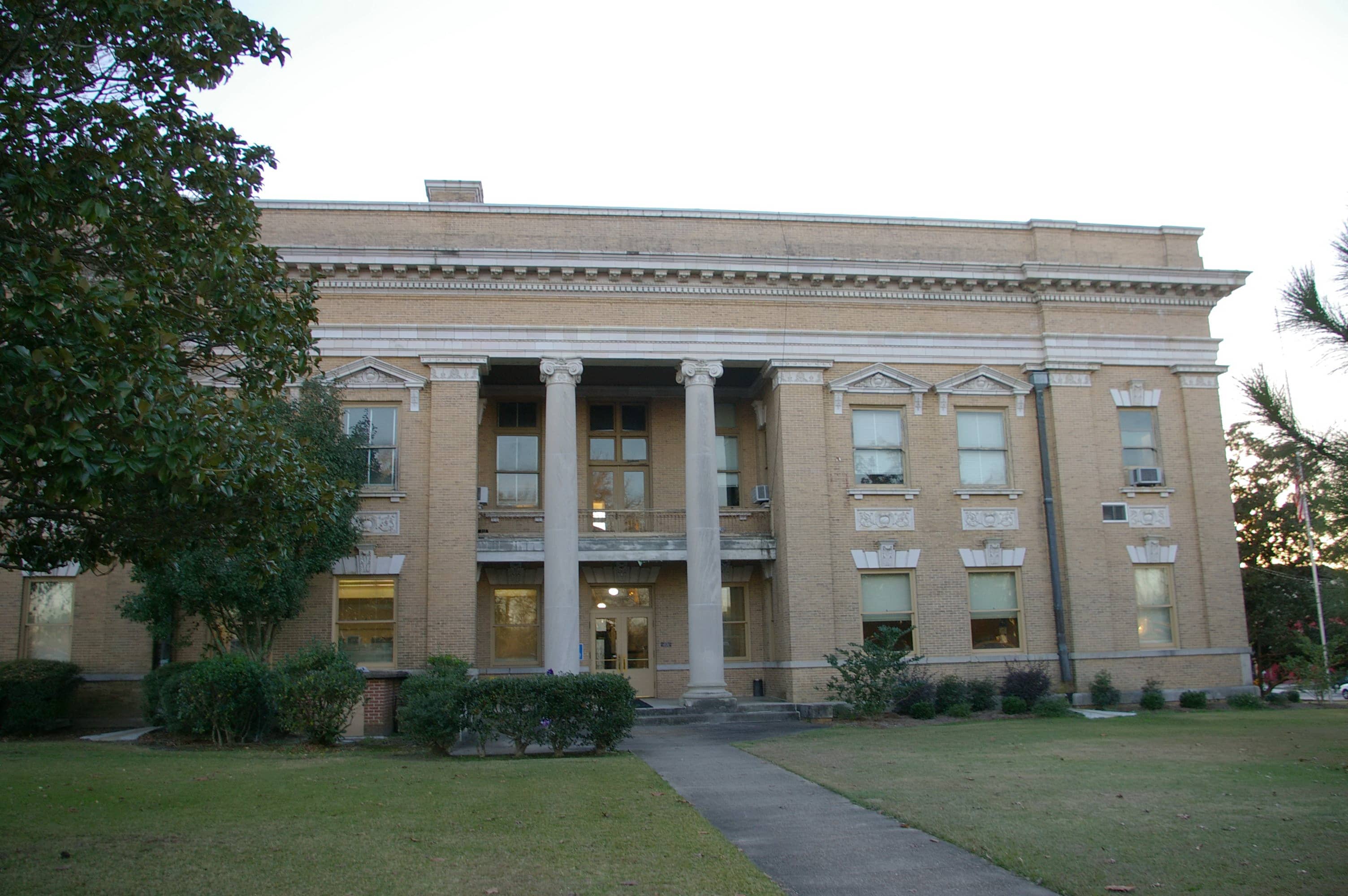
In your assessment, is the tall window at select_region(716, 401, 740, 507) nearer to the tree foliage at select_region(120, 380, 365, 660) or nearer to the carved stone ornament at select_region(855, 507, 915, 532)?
the carved stone ornament at select_region(855, 507, 915, 532)

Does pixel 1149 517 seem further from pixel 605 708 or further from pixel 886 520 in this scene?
pixel 605 708

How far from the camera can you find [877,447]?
80.4ft

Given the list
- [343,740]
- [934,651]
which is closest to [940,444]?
[934,651]

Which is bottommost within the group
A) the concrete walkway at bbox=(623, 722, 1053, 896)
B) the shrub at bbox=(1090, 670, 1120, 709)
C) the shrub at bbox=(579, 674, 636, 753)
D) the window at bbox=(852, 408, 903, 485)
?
the concrete walkway at bbox=(623, 722, 1053, 896)

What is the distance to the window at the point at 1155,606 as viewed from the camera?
80.5 feet

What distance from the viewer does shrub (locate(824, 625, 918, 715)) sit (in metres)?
21.4

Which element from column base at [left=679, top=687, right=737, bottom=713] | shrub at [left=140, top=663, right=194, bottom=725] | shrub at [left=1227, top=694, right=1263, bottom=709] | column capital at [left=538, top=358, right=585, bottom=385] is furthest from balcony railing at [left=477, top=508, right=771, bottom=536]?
shrub at [left=1227, top=694, right=1263, bottom=709]

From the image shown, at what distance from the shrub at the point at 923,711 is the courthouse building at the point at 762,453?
5.64ft

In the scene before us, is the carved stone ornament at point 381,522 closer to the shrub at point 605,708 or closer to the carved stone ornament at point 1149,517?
the shrub at point 605,708

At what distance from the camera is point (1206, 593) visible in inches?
967

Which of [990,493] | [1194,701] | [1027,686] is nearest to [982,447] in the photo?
[990,493]

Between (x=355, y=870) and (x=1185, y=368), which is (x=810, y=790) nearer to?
(x=355, y=870)

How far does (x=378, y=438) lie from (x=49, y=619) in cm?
800

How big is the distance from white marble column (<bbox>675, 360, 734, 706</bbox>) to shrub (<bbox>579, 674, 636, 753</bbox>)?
629cm
